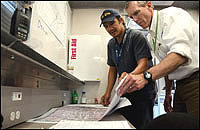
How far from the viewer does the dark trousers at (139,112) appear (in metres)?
1.29

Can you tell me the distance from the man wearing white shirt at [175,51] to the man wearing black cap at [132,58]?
208 millimetres

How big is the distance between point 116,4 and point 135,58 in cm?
161

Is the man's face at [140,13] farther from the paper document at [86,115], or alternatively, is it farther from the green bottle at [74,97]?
the green bottle at [74,97]

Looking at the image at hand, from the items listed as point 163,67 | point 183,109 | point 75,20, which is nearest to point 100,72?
point 75,20

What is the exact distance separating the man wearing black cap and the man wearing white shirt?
0.68 feet

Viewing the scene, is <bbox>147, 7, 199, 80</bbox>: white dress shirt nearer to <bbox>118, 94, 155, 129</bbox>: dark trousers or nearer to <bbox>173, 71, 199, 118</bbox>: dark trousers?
<bbox>173, 71, 199, 118</bbox>: dark trousers

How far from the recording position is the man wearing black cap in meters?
1.31

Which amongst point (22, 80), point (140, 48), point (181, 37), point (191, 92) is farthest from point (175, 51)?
point (22, 80)

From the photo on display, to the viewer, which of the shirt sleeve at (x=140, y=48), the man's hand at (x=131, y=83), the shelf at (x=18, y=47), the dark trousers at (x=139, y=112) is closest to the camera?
the shelf at (x=18, y=47)

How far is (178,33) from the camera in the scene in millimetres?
928

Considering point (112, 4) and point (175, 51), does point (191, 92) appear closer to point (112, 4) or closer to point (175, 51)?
point (175, 51)

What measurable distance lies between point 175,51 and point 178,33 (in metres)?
0.12

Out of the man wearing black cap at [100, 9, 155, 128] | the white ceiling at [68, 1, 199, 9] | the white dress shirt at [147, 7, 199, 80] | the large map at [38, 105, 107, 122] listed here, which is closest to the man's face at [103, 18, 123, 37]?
the man wearing black cap at [100, 9, 155, 128]

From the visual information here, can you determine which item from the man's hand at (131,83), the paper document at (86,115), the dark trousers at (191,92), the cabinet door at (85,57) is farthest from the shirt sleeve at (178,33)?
the cabinet door at (85,57)
